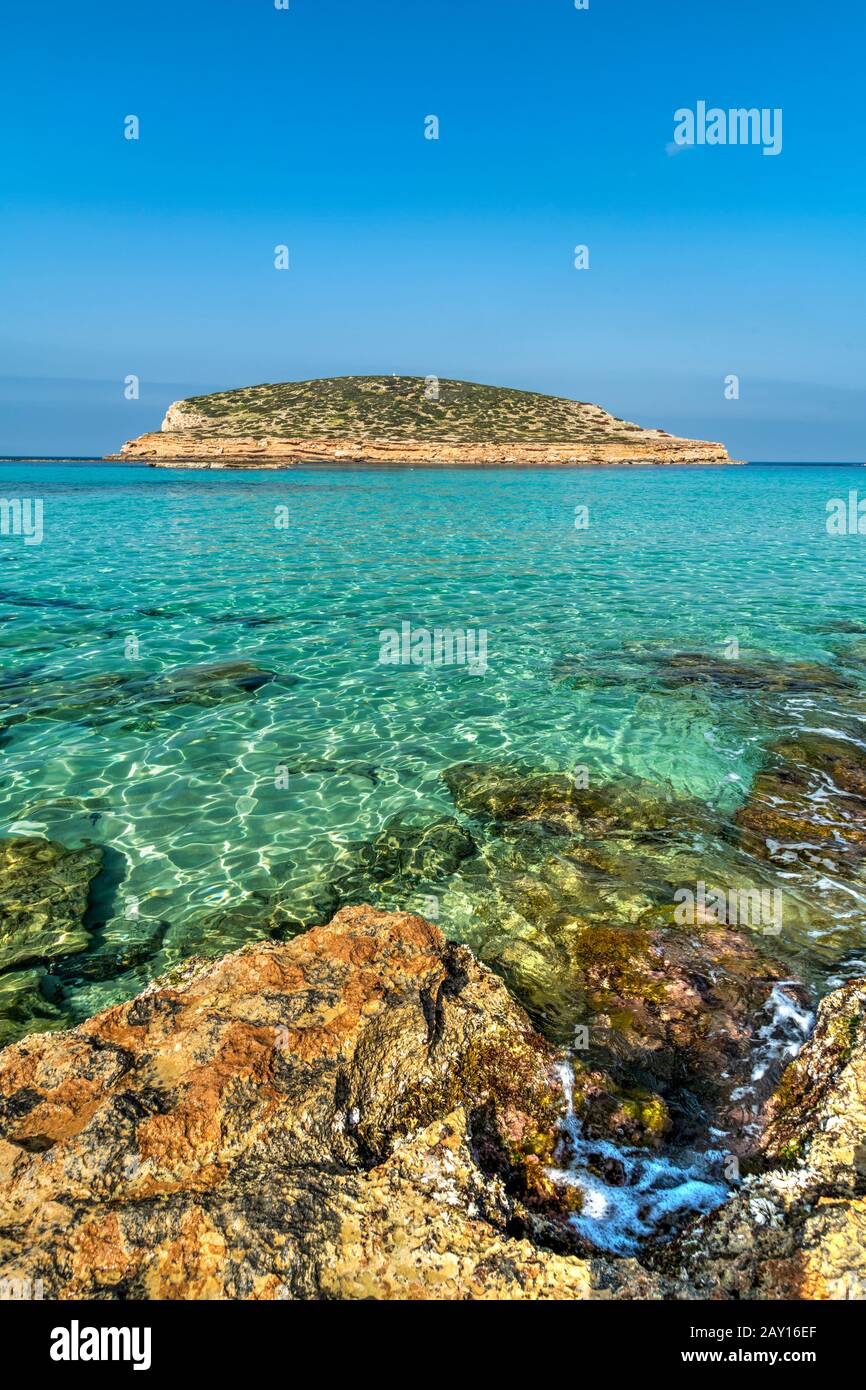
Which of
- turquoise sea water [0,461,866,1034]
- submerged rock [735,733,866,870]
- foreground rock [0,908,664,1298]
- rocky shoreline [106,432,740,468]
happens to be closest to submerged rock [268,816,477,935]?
turquoise sea water [0,461,866,1034]

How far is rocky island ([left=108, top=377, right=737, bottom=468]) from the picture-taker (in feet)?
345

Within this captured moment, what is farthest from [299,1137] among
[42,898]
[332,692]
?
[332,692]

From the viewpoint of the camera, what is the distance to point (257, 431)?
367 feet

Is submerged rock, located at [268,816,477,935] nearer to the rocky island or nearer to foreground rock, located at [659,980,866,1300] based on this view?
foreground rock, located at [659,980,866,1300]

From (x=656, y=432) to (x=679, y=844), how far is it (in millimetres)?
156937

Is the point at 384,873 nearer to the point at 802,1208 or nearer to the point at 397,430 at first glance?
the point at 802,1208

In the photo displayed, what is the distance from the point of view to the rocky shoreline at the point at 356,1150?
2.79 metres

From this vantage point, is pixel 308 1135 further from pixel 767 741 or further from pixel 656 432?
pixel 656 432

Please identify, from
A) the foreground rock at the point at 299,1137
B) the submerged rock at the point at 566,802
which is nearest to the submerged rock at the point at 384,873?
the submerged rock at the point at 566,802

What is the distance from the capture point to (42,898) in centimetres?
676

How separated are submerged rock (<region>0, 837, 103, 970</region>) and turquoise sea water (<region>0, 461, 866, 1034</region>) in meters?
0.31

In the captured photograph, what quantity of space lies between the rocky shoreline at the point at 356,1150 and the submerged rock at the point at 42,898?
1916mm

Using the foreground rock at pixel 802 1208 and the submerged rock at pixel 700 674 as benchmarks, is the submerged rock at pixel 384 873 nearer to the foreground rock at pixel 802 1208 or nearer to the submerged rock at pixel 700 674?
the foreground rock at pixel 802 1208
